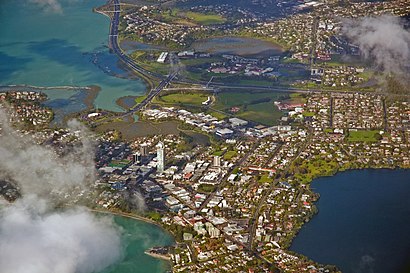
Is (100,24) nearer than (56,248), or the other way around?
(56,248)

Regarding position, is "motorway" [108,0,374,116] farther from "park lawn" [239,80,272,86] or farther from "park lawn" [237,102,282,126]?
"park lawn" [237,102,282,126]

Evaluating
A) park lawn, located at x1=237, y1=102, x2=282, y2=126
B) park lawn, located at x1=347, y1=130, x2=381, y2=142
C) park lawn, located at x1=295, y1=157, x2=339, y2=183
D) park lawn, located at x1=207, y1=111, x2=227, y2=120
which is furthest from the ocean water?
park lawn, located at x1=207, y1=111, x2=227, y2=120

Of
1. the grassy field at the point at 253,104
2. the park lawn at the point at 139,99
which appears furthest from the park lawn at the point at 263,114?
the park lawn at the point at 139,99

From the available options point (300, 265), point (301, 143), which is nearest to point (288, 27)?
point (301, 143)

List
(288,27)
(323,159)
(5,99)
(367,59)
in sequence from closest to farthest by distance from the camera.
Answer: (323,159) < (5,99) < (367,59) < (288,27)

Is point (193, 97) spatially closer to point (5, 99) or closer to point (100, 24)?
point (5, 99)

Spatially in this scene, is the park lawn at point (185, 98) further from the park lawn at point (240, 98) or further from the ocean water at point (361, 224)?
the ocean water at point (361, 224)

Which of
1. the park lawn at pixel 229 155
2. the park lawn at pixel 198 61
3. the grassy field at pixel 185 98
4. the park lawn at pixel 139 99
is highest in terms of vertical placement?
the park lawn at pixel 229 155

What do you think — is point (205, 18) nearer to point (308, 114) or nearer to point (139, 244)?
point (308, 114)
